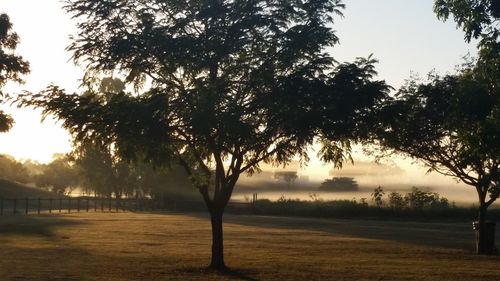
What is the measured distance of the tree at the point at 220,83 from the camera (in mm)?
23203

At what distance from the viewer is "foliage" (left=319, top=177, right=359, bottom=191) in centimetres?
12007

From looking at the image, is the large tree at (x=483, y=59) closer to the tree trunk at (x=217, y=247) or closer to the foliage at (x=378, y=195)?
the tree trunk at (x=217, y=247)

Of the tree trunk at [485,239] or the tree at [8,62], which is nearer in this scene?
the tree trunk at [485,239]

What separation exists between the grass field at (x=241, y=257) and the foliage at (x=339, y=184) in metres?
74.0

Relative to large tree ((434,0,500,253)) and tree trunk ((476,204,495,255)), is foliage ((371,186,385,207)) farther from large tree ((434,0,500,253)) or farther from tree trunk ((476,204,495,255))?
large tree ((434,0,500,253))

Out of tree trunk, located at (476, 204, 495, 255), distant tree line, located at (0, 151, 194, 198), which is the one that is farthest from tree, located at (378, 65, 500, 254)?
distant tree line, located at (0, 151, 194, 198)

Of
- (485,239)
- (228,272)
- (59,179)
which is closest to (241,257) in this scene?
(228,272)

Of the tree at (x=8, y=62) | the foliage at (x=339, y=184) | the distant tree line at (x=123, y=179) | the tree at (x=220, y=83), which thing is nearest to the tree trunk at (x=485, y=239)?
the tree at (x=220, y=83)

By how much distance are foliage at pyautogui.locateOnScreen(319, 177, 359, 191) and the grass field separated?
74048 millimetres

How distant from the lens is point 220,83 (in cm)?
2323

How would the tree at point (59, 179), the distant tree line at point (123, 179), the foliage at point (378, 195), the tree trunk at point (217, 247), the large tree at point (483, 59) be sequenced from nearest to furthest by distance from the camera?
the large tree at point (483, 59), the tree trunk at point (217, 247), the foliage at point (378, 195), the distant tree line at point (123, 179), the tree at point (59, 179)

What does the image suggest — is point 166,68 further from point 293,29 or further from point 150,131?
point 293,29

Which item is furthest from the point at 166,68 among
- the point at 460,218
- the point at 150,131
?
the point at 460,218

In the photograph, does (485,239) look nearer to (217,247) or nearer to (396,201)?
(217,247)
